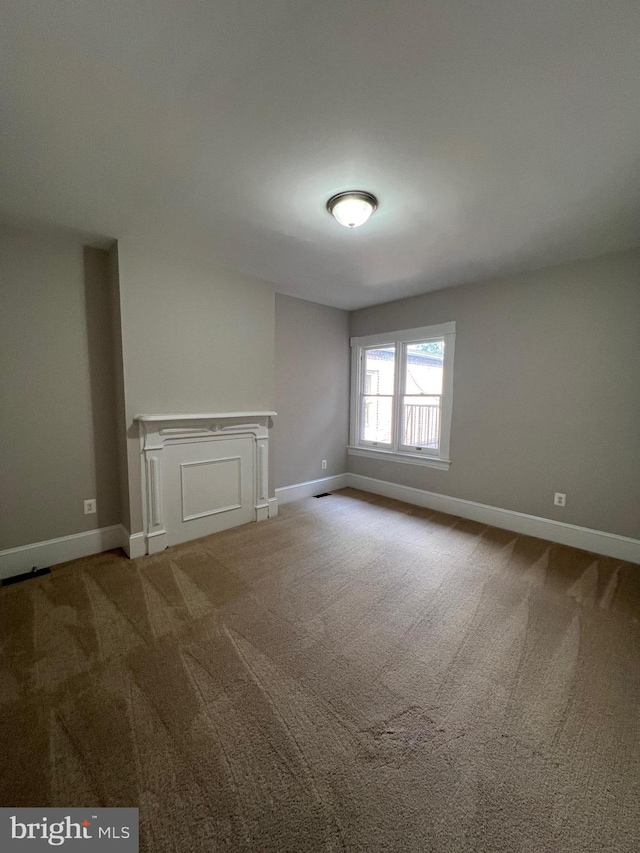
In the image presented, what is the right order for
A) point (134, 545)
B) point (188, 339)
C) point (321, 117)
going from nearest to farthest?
1. point (321, 117)
2. point (134, 545)
3. point (188, 339)

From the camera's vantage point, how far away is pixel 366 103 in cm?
141

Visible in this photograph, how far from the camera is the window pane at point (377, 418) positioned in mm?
4639

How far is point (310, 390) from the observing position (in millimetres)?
4445

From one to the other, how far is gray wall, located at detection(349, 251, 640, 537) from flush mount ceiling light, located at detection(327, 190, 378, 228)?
203 cm

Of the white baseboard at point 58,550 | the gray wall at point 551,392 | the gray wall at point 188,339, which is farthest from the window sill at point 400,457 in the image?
the white baseboard at point 58,550

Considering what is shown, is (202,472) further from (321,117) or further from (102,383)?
(321,117)

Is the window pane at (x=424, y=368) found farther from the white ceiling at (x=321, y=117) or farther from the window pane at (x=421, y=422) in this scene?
the white ceiling at (x=321, y=117)

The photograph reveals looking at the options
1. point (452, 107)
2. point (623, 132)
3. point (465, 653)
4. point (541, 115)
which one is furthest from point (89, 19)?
point (465, 653)

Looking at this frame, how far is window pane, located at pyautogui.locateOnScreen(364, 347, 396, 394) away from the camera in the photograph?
459 cm

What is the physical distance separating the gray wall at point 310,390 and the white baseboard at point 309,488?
0.07m

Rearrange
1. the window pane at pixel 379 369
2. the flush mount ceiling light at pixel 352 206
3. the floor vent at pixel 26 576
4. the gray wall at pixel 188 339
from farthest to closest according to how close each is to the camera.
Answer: the window pane at pixel 379 369 → the gray wall at pixel 188 339 → the floor vent at pixel 26 576 → the flush mount ceiling light at pixel 352 206

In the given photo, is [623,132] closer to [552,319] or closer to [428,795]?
[552,319]

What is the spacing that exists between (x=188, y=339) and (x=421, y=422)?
2853mm

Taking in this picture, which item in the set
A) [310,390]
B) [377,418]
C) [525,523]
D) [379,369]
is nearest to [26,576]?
[310,390]
